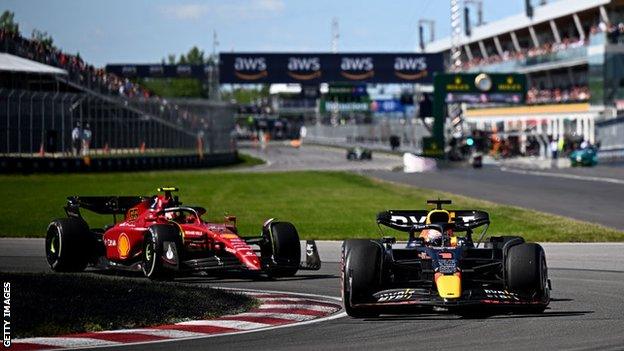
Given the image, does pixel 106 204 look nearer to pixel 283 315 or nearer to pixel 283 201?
pixel 283 315

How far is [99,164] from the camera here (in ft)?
203

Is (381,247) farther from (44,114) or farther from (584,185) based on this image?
(44,114)

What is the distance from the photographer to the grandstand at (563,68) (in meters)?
94.1

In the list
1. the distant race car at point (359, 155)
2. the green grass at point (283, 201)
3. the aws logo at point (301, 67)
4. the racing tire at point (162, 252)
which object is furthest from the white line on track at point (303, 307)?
the aws logo at point (301, 67)

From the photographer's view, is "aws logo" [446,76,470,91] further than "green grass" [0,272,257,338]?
Yes

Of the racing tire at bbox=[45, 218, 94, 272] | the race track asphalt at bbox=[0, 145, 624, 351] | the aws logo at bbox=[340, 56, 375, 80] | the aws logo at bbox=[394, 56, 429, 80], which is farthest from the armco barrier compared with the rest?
the racing tire at bbox=[45, 218, 94, 272]

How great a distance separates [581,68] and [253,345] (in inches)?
3795

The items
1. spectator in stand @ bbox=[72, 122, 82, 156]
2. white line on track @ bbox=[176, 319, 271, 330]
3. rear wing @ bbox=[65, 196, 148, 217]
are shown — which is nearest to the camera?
white line on track @ bbox=[176, 319, 271, 330]

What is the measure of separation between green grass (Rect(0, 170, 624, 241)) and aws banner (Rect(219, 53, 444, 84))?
113 feet

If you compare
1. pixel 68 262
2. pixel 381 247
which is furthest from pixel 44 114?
pixel 381 247

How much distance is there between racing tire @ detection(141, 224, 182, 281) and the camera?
18094 millimetres

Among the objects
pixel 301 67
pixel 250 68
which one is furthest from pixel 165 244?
pixel 301 67

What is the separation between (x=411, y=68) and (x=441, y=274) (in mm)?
90473

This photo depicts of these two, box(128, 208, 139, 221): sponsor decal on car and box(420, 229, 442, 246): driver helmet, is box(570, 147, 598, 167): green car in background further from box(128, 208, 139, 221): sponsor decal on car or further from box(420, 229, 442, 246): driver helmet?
box(420, 229, 442, 246): driver helmet
